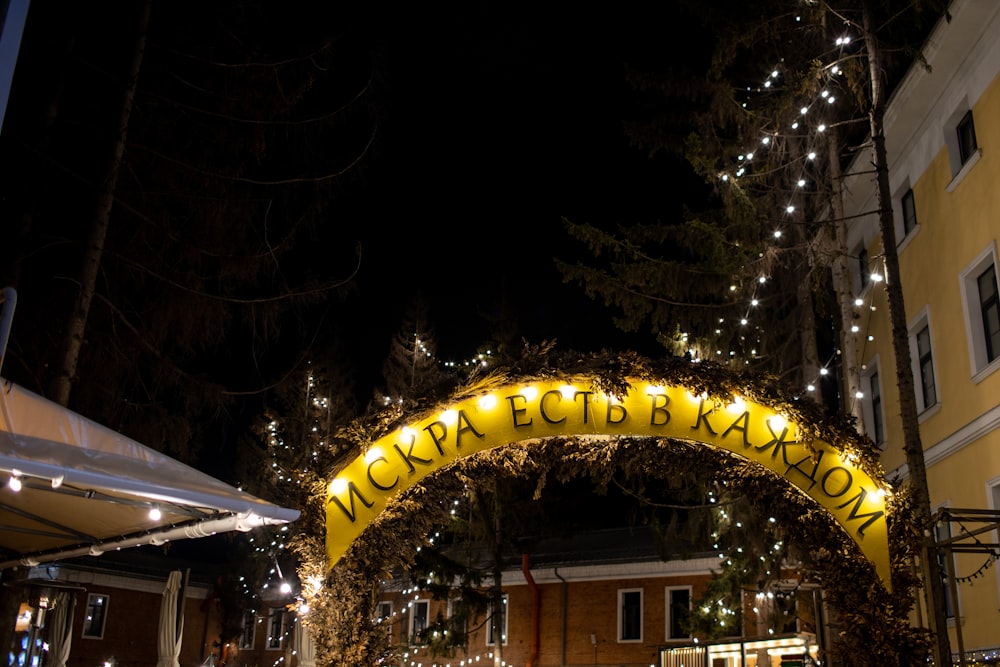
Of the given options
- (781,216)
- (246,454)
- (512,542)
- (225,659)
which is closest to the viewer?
(781,216)

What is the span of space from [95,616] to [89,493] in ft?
86.8

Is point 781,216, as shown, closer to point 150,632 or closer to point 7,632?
point 7,632

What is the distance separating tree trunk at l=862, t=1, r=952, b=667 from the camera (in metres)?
7.68

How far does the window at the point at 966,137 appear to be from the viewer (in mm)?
13531

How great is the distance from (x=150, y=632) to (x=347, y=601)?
2595cm

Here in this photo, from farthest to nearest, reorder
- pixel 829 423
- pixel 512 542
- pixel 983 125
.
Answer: pixel 512 542
pixel 983 125
pixel 829 423

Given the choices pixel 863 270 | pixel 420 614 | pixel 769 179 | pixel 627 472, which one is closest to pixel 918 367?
pixel 863 270

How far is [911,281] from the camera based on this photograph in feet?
51.2

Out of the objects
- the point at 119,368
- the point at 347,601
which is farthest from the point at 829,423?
the point at 119,368

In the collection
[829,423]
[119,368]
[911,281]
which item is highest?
[911,281]

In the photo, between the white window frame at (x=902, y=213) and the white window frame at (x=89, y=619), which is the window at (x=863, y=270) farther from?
the white window frame at (x=89, y=619)

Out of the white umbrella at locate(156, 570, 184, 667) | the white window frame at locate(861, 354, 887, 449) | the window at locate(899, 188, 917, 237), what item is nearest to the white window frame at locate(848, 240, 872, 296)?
the white window frame at locate(861, 354, 887, 449)

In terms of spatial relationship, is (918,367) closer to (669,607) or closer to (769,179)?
(769,179)

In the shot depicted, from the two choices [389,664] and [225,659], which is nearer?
[389,664]
